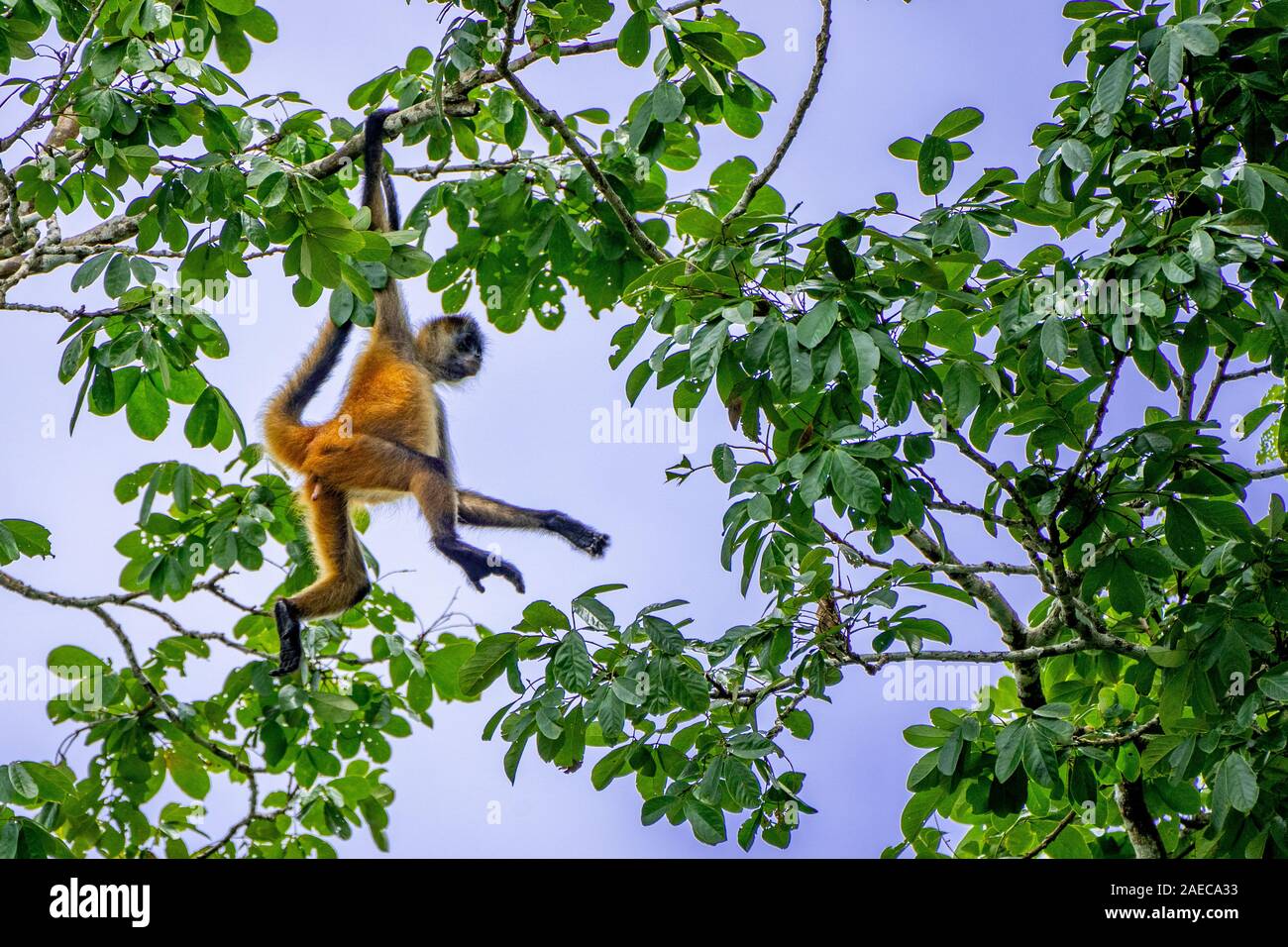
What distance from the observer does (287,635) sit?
4.54m

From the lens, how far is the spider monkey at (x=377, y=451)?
14.5 ft

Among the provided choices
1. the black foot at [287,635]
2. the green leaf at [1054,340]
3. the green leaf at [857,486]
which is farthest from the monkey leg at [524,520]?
the green leaf at [1054,340]

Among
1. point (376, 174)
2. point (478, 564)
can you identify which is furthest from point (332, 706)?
point (376, 174)

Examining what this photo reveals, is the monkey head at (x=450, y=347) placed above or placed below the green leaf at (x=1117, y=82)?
above

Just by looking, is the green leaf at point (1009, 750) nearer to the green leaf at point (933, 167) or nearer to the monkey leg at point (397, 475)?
the green leaf at point (933, 167)

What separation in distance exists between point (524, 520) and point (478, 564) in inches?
23.9

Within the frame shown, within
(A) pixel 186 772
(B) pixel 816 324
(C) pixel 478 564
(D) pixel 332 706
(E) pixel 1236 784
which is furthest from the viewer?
(A) pixel 186 772

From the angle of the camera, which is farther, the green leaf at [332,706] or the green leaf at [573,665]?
the green leaf at [332,706]

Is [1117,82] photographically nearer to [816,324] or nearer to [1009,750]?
[816,324]

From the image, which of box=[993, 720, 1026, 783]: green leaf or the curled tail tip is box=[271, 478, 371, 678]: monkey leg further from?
box=[993, 720, 1026, 783]: green leaf

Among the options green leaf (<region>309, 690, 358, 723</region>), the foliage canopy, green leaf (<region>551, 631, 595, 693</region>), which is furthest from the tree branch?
green leaf (<region>309, 690, 358, 723</region>)

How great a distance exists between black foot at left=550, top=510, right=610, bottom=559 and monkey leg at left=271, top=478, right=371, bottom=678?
2.74 ft

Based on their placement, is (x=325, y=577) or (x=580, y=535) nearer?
(x=580, y=535)

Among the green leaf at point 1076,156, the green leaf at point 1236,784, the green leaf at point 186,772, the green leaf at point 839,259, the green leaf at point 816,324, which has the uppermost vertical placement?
the green leaf at point 1076,156
